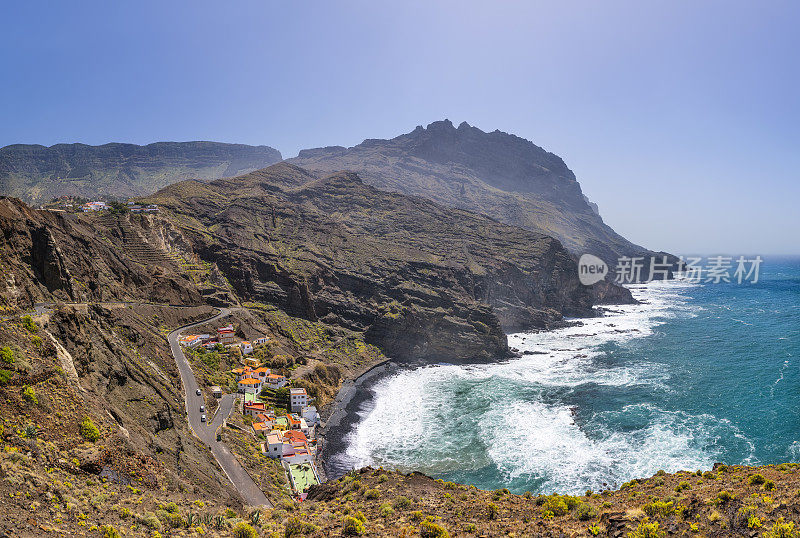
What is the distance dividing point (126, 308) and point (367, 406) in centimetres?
3765

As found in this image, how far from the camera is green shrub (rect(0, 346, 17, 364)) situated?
62.1 feet

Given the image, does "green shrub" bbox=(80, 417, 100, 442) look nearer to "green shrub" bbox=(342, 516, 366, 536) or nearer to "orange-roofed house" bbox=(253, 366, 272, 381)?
"green shrub" bbox=(342, 516, 366, 536)

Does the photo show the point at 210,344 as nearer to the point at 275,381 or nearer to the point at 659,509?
the point at 275,381

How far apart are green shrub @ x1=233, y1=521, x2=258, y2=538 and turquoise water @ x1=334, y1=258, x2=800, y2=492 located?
31.6 m

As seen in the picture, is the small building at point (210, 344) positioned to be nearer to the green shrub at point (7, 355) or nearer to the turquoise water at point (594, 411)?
the turquoise water at point (594, 411)

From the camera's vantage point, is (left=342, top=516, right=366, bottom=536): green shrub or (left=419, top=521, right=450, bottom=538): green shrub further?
(left=342, top=516, right=366, bottom=536): green shrub

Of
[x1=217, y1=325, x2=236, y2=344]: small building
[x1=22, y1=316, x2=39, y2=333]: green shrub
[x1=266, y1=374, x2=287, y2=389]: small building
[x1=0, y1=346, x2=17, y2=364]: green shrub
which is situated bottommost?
[x1=266, y1=374, x2=287, y2=389]: small building

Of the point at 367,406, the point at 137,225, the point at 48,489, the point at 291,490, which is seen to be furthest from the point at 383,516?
the point at 137,225

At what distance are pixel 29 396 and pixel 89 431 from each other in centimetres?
306

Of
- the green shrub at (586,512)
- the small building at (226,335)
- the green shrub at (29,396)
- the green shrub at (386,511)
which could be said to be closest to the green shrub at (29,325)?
the green shrub at (29,396)

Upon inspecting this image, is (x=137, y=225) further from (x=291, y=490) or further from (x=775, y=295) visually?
(x=775, y=295)

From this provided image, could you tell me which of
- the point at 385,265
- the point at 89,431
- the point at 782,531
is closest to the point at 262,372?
the point at 89,431

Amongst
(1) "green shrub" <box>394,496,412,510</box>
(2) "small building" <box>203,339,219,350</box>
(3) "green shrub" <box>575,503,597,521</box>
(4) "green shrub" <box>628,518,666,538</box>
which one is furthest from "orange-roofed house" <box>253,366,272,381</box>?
(4) "green shrub" <box>628,518,666,538</box>

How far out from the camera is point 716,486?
1778 cm
